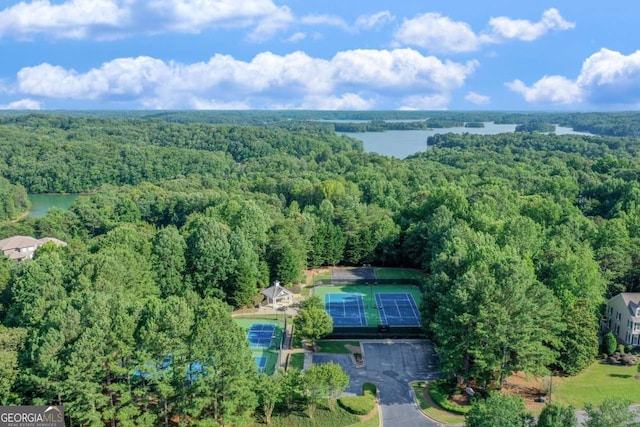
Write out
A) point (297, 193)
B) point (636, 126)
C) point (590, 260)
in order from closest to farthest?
point (590, 260)
point (297, 193)
point (636, 126)

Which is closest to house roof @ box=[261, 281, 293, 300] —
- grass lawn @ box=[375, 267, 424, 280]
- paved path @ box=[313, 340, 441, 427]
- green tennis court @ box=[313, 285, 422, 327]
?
green tennis court @ box=[313, 285, 422, 327]

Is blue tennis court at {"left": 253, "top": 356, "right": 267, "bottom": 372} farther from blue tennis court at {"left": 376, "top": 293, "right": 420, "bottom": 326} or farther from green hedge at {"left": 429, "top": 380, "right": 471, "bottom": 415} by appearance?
green hedge at {"left": 429, "top": 380, "right": 471, "bottom": 415}

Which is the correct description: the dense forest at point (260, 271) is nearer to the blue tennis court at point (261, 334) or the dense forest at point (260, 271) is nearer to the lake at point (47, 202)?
the lake at point (47, 202)

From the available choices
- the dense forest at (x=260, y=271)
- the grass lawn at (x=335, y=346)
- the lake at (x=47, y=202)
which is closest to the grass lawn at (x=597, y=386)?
the dense forest at (x=260, y=271)

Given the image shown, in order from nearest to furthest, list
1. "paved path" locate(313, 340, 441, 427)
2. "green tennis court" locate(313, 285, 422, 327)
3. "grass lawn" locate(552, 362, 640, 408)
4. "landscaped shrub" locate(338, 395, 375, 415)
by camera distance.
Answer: "landscaped shrub" locate(338, 395, 375, 415), "paved path" locate(313, 340, 441, 427), "grass lawn" locate(552, 362, 640, 408), "green tennis court" locate(313, 285, 422, 327)

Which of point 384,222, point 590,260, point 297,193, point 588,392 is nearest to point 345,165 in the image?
point 297,193

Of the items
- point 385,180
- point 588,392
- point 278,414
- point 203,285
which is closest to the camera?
point 278,414

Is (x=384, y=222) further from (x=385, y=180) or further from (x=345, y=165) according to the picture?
(x=345, y=165)
